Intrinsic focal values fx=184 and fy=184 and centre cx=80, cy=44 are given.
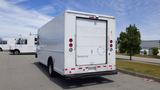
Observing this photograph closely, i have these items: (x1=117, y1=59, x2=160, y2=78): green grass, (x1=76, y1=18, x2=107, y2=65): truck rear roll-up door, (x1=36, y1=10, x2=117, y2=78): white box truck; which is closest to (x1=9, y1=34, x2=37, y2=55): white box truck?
(x1=117, y1=59, x2=160, y2=78): green grass

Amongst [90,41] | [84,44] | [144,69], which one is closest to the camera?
[84,44]

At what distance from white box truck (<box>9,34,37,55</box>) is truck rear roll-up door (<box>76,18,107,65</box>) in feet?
71.5

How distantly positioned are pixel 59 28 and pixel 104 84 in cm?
313

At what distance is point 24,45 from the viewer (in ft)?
95.0

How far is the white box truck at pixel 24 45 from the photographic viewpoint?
28.6 m

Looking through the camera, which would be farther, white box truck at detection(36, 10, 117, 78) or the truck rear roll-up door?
the truck rear roll-up door

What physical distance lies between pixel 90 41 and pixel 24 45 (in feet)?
74.9

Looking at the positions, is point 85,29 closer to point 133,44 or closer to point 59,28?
point 59,28

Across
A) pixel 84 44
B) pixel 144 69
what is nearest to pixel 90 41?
pixel 84 44

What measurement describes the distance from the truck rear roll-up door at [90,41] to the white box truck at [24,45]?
21.8m

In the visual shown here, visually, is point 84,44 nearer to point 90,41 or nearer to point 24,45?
point 90,41

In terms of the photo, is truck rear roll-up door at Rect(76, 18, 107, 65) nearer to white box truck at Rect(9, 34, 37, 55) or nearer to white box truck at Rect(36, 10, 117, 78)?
white box truck at Rect(36, 10, 117, 78)

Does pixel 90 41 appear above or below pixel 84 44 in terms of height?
above

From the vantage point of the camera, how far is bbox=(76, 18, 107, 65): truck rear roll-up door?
7.79 m
